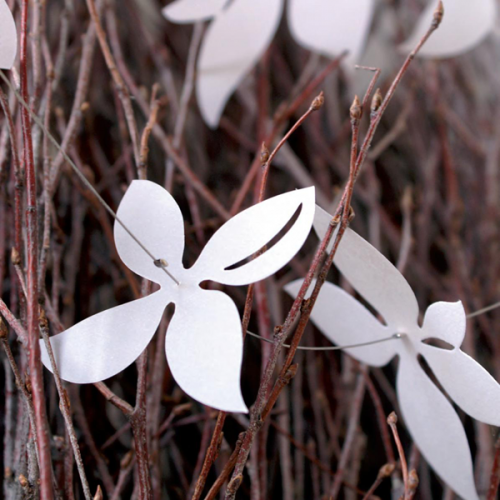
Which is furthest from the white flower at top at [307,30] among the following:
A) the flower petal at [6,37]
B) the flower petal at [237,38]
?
the flower petal at [6,37]

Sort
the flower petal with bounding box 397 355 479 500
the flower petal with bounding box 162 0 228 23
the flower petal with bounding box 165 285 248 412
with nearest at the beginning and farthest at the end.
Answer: the flower petal with bounding box 165 285 248 412, the flower petal with bounding box 397 355 479 500, the flower petal with bounding box 162 0 228 23

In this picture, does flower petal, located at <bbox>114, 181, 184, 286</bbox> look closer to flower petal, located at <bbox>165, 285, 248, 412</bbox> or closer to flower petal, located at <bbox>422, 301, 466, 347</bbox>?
flower petal, located at <bbox>165, 285, 248, 412</bbox>

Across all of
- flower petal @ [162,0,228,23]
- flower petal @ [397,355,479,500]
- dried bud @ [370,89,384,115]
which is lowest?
flower petal @ [397,355,479,500]

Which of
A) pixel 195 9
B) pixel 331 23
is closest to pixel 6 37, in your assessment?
pixel 195 9

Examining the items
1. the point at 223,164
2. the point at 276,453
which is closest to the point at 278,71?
the point at 223,164

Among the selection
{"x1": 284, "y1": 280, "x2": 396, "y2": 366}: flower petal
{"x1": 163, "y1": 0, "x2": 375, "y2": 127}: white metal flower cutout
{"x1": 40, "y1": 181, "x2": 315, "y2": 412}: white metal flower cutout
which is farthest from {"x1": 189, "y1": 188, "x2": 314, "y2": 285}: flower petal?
{"x1": 163, "y1": 0, "x2": 375, "y2": 127}: white metal flower cutout

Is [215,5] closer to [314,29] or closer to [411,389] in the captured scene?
[314,29]
